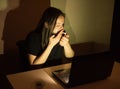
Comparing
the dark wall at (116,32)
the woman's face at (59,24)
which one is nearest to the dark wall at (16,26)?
the woman's face at (59,24)

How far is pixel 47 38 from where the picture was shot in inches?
76.0

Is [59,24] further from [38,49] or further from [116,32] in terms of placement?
[116,32]

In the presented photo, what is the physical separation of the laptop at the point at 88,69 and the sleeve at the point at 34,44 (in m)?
0.53

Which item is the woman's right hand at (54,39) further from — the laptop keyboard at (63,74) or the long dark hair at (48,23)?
the laptop keyboard at (63,74)

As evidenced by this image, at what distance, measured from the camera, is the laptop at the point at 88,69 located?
3.99ft

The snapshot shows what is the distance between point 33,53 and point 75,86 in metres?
0.70

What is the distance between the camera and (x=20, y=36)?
2.62m

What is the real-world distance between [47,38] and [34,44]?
5.3 inches

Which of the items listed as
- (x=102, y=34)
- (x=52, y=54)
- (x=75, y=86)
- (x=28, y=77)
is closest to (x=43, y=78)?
(x=28, y=77)

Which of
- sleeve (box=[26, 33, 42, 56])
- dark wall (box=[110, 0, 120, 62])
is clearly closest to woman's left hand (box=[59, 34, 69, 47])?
sleeve (box=[26, 33, 42, 56])

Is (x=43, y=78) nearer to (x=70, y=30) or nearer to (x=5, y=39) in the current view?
(x=5, y=39)

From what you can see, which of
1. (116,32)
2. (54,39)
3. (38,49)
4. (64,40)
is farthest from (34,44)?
(116,32)

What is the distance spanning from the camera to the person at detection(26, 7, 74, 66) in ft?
6.16

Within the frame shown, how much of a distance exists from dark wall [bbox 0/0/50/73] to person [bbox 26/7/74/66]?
2.19 feet
